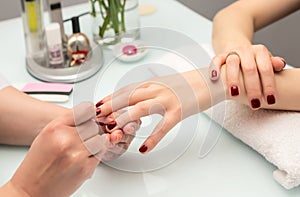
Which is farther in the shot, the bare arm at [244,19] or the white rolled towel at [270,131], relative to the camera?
the bare arm at [244,19]

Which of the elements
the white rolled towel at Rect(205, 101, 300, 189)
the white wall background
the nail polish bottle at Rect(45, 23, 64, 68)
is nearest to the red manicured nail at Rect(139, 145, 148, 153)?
the white rolled towel at Rect(205, 101, 300, 189)

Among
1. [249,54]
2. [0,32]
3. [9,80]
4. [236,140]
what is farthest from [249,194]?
[0,32]

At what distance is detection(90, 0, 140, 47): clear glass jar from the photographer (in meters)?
1.11

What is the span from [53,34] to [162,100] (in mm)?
367

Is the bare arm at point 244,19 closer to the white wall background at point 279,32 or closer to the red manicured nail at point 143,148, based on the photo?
the red manicured nail at point 143,148

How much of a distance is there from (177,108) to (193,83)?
7cm

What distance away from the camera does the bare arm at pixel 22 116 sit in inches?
33.5

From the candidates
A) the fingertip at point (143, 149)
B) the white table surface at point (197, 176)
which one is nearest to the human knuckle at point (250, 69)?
the white table surface at point (197, 176)

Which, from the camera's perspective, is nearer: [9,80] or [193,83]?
[193,83]

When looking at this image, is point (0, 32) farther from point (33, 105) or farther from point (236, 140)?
point (236, 140)

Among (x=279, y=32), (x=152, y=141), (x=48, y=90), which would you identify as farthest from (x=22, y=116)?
(x=279, y=32)

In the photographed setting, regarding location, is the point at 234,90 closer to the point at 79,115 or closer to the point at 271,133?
the point at 271,133

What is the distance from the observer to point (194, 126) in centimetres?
87

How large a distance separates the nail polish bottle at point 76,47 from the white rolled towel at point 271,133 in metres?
0.34
